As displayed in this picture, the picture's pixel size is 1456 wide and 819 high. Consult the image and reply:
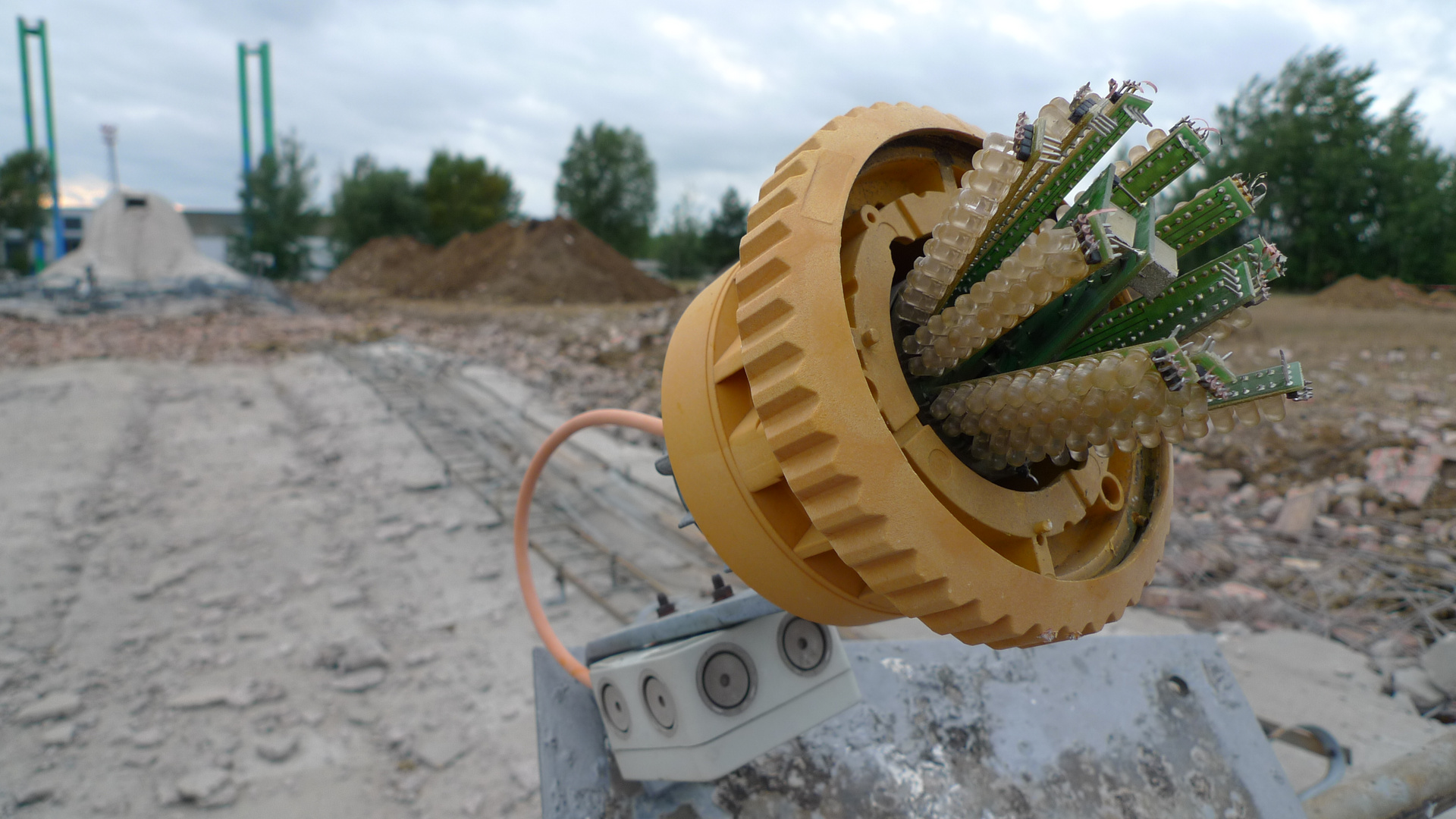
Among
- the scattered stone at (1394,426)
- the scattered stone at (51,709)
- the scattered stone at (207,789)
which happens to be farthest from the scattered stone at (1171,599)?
the scattered stone at (51,709)

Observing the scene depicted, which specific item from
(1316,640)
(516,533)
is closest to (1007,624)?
(516,533)

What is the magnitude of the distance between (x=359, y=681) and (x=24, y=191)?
35.0 m

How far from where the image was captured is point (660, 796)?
134cm

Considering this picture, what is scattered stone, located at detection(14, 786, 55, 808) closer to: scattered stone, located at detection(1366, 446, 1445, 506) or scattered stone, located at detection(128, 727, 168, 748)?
scattered stone, located at detection(128, 727, 168, 748)

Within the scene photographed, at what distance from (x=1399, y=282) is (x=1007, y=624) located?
19558mm

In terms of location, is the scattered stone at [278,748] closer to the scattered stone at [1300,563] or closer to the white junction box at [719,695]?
the white junction box at [719,695]

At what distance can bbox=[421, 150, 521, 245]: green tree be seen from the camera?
123 ft

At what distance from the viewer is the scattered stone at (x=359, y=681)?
128 inches

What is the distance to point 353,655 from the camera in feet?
11.2

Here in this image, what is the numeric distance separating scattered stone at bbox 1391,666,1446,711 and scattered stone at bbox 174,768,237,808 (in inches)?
172

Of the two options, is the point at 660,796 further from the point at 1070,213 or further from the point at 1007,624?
the point at 1070,213

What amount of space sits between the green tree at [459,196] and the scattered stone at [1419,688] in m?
38.1

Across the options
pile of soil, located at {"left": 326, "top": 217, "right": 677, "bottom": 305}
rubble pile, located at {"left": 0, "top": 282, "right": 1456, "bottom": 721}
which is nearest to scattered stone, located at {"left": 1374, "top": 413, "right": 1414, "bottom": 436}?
rubble pile, located at {"left": 0, "top": 282, "right": 1456, "bottom": 721}

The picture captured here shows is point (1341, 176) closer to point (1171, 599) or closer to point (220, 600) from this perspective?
point (1171, 599)
